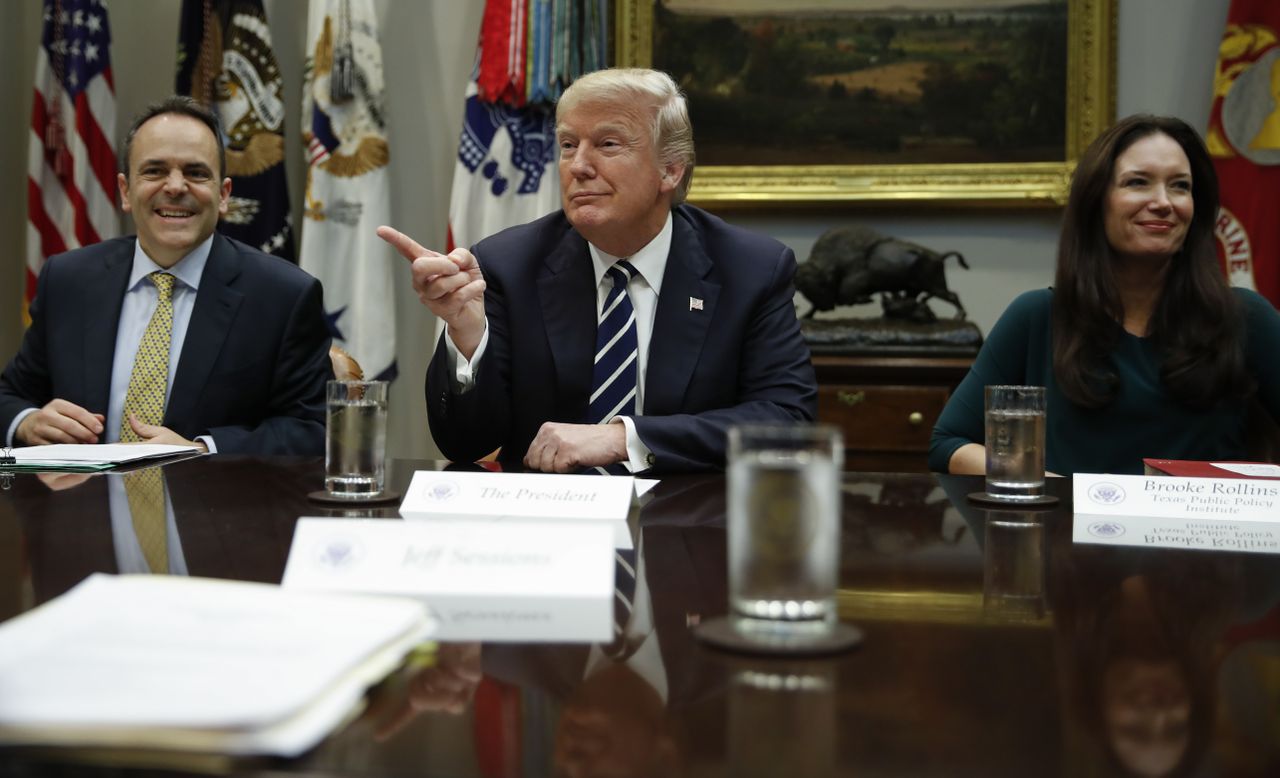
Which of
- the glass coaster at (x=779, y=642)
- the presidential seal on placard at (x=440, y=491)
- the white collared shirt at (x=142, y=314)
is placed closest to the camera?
the glass coaster at (x=779, y=642)

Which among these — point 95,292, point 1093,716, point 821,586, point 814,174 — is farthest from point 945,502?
point 814,174

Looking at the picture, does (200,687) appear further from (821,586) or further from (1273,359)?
(1273,359)

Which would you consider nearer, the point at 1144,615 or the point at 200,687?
the point at 200,687

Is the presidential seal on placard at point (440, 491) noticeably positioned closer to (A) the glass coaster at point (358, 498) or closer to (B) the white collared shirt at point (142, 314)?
(A) the glass coaster at point (358, 498)

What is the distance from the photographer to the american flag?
14.6 feet

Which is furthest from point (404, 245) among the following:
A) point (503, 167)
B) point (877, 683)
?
point (503, 167)

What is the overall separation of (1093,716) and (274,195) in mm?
4254

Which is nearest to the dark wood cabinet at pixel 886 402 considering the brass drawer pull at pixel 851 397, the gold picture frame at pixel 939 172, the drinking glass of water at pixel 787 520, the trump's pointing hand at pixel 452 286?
the brass drawer pull at pixel 851 397

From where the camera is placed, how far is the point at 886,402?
3.86 m

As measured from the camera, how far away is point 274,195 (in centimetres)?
450

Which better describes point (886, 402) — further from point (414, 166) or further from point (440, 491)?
point (440, 491)

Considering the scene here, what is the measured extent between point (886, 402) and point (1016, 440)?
7.44 feet

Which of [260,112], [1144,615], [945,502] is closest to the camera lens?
[1144,615]

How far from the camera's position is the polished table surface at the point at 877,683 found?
617mm
